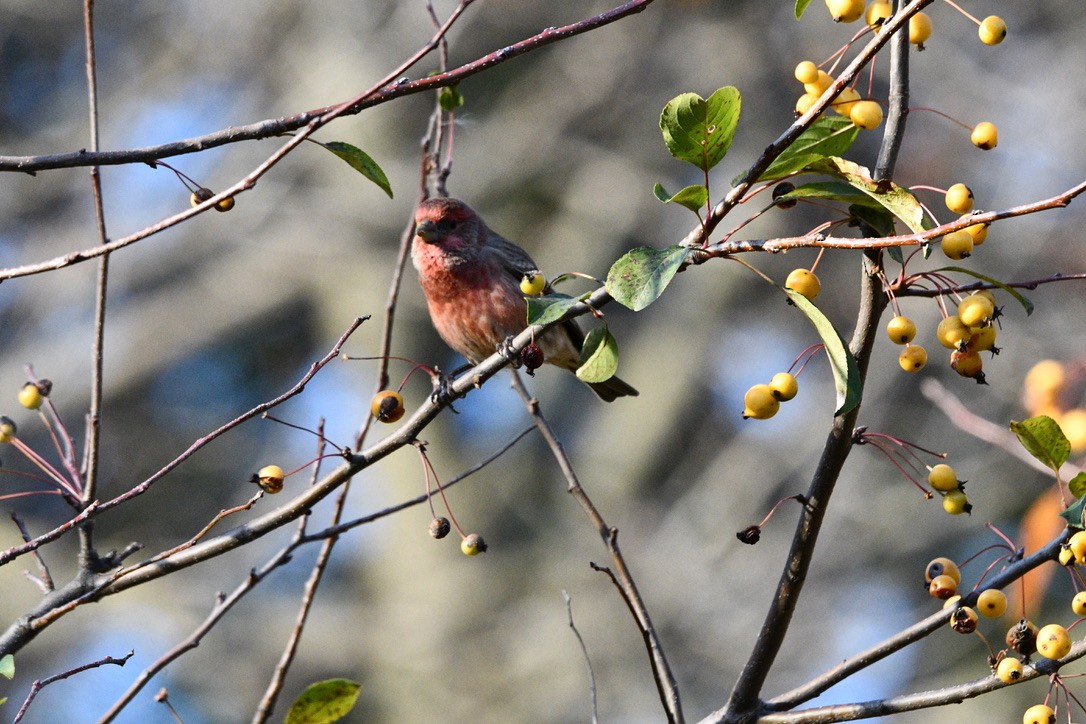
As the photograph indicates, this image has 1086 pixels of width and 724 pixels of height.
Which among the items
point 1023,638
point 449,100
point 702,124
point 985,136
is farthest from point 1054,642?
point 449,100

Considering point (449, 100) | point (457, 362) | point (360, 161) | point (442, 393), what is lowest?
point (442, 393)

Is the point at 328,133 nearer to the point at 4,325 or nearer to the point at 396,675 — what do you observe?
the point at 4,325

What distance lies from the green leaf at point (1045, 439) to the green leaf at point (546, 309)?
100cm

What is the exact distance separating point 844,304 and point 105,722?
11527 mm

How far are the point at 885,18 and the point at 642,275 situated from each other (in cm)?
83

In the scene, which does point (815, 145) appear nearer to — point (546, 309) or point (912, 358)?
point (912, 358)

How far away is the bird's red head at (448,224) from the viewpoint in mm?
5520

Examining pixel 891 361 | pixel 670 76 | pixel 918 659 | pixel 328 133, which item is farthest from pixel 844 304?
pixel 328 133

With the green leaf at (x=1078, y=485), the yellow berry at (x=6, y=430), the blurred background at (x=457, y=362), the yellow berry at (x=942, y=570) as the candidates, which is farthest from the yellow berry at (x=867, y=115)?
the blurred background at (x=457, y=362)

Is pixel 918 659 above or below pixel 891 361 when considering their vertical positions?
below

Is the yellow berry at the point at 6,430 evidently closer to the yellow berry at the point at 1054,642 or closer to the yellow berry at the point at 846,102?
the yellow berry at the point at 846,102

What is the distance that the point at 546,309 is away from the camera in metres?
2.73

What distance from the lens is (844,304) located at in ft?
43.6

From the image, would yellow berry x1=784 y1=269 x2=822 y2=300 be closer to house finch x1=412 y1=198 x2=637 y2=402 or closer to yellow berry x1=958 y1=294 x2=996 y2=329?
yellow berry x1=958 y1=294 x2=996 y2=329
